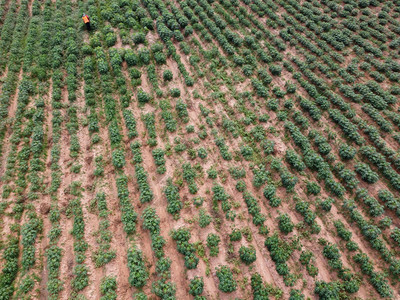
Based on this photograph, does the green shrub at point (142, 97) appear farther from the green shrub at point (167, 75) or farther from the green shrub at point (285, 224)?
the green shrub at point (285, 224)

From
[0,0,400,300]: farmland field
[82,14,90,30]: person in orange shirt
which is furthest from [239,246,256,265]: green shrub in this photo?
[82,14,90,30]: person in orange shirt

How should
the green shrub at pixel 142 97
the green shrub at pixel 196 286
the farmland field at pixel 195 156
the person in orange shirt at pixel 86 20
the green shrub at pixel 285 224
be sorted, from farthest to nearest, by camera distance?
the person in orange shirt at pixel 86 20
the green shrub at pixel 142 97
the green shrub at pixel 285 224
the farmland field at pixel 195 156
the green shrub at pixel 196 286

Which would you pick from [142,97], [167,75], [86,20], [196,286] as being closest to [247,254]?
[196,286]

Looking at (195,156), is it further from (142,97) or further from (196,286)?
(196,286)

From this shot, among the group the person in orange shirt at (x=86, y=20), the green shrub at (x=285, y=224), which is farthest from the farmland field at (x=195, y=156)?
the person in orange shirt at (x=86, y=20)

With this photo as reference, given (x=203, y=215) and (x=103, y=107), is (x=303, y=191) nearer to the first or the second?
(x=203, y=215)

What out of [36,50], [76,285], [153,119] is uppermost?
[36,50]

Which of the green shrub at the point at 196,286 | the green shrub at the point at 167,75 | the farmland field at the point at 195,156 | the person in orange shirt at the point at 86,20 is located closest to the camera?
the green shrub at the point at 196,286

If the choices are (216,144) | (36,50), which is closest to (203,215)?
(216,144)
